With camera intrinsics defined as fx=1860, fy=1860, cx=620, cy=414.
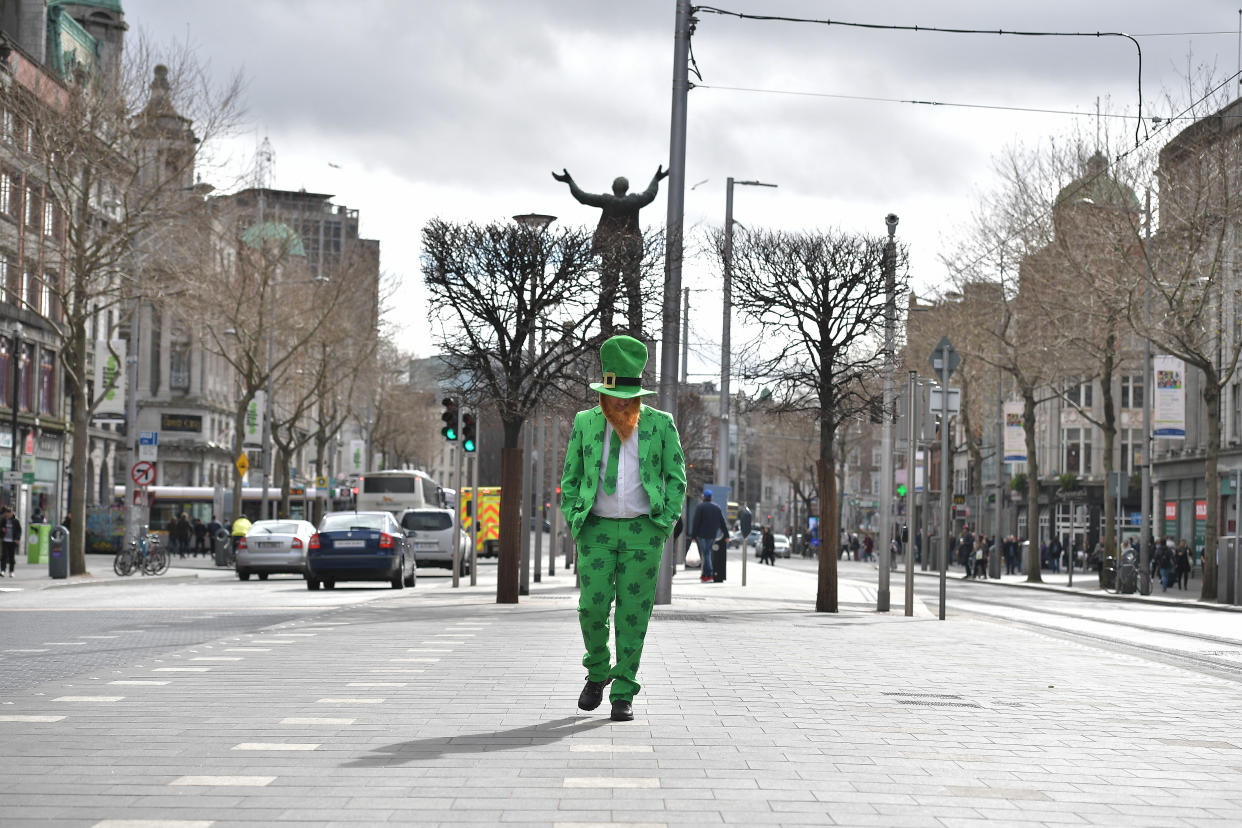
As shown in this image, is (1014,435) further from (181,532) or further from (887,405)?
(887,405)

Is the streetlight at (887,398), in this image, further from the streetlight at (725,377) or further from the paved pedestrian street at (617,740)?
the paved pedestrian street at (617,740)

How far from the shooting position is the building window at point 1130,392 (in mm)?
78012

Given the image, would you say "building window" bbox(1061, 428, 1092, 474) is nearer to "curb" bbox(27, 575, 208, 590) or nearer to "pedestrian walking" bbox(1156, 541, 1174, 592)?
"pedestrian walking" bbox(1156, 541, 1174, 592)

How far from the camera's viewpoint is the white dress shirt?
9500 mm

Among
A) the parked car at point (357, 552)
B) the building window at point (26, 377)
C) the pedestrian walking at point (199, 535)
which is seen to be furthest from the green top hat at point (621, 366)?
the pedestrian walking at point (199, 535)

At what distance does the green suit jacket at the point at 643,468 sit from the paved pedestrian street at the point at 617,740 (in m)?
1.10

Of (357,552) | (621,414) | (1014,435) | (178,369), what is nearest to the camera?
(621,414)

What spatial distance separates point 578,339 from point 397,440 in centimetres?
8568

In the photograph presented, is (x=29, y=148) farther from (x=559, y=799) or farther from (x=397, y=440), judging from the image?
(x=397, y=440)

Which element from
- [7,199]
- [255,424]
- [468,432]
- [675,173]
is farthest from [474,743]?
[255,424]

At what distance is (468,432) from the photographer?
29.3 m

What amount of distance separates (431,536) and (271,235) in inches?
657

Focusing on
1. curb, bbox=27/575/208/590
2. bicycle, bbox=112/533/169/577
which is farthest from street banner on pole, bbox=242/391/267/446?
curb, bbox=27/575/208/590

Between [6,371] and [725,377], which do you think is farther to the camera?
[6,371]
